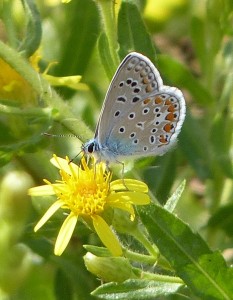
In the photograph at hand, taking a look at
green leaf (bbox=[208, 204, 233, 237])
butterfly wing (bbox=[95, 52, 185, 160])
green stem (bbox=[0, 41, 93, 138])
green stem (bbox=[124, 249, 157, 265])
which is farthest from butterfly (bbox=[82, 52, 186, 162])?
green leaf (bbox=[208, 204, 233, 237])

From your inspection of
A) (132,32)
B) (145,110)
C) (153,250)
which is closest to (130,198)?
(153,250)

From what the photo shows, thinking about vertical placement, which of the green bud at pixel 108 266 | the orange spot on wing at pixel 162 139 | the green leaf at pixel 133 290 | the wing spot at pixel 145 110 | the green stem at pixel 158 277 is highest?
the wing spot at pixel 145 110

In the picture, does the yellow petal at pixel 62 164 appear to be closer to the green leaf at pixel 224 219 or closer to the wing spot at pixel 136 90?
the wing spot at pixel 136 90

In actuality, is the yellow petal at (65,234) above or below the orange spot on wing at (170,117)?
below

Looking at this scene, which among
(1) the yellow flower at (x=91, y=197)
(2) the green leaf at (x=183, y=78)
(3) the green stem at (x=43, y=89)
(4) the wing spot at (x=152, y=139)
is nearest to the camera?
(1) the yellow flower at (x=91, y=197)

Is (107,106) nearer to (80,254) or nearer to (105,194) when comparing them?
(105,194)

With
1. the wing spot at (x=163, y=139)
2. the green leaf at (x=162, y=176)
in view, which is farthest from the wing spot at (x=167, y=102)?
the green leaf at (x=162, y=176)

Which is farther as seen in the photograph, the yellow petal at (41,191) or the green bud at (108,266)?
the yellow petal at (41,191)
